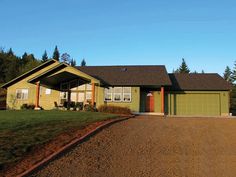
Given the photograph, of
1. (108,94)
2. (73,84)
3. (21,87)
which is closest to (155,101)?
(108,94)

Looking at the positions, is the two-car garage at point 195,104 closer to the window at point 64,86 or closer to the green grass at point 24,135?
the window at point 64,86

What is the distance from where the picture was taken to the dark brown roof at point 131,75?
26.9m

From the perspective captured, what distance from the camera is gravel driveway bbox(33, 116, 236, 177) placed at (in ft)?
26.6

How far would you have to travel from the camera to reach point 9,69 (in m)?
71.4

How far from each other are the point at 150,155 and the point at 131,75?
19.7 metres

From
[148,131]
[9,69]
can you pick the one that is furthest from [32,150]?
[9,69]

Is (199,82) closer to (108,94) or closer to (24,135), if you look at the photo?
(108,94)

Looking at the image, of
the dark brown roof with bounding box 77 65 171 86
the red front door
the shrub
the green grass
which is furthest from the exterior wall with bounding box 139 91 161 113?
the green grass

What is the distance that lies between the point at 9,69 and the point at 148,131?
64928 mm

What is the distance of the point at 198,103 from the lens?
27.9 metres

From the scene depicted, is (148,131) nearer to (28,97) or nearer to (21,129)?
(21,129)

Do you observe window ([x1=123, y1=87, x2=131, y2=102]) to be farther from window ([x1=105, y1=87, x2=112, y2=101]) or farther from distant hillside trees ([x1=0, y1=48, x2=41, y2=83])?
distant hillside trees ([x1=0, y1=48, x2=41, y2=83])

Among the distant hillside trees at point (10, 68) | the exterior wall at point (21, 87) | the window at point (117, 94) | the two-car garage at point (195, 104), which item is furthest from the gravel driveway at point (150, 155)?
the distant hillside trees at point (10, 68)

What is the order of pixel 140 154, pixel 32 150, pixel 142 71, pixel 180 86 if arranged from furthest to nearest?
1. pixel 142 71
2. pixel 180 86
3. pixel 140 154
4. pixel 32 150
